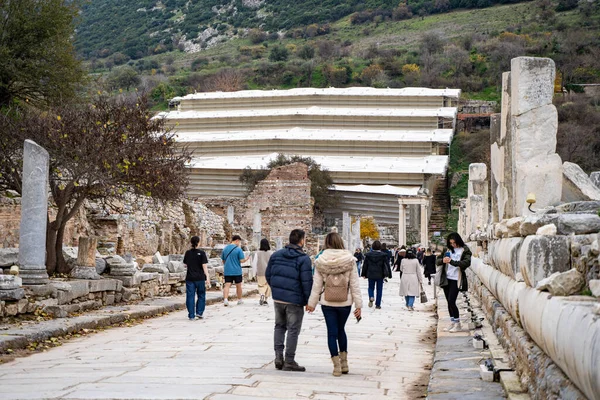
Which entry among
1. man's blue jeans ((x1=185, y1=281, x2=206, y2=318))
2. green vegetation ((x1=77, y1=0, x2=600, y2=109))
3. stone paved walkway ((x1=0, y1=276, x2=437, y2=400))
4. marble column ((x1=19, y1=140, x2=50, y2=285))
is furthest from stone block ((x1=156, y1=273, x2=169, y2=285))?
green vegetation ((x1=77, y1=0, x2=600, y2=109))

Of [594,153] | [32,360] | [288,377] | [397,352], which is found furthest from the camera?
[594,153]

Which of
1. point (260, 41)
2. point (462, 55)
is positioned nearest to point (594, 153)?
point (462, 55)

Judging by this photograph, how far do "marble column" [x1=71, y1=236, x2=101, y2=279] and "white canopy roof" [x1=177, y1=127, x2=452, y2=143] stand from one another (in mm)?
58051

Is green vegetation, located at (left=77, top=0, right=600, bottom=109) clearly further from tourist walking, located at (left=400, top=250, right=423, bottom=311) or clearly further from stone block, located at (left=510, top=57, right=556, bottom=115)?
stone block, located at (left=510, top=57, right=556, bottom=115)

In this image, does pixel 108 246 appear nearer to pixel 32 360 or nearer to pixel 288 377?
pixel 32 360

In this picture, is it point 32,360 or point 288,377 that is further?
point 32,360

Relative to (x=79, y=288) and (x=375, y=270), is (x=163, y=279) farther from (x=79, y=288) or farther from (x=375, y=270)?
(x=79, y=288)

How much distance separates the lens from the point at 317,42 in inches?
4934

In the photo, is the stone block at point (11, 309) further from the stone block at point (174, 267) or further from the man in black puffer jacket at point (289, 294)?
the stone block at point (174, 267)

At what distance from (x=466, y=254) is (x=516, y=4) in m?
127

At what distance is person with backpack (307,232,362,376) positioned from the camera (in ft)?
26.9

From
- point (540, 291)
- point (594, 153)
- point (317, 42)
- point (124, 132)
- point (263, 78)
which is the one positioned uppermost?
point (317, 42)

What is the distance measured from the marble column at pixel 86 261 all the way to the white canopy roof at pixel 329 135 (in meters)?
58.1

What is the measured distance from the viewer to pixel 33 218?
12977mm
